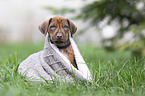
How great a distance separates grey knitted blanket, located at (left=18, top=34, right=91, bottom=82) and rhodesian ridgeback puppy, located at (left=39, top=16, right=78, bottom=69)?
3.8 inches

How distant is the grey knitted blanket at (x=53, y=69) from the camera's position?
2.42 m

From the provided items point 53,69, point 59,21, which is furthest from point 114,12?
point 53,69

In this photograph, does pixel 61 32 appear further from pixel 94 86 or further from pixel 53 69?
pixel 94 86

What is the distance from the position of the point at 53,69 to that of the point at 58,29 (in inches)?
23.6

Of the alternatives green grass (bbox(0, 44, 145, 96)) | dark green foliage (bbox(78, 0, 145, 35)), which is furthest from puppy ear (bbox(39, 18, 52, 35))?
dark green foliage (bbox(78, 0, 145, 35))

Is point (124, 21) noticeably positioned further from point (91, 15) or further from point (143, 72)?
point (143, 72)

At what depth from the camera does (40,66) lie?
256cm

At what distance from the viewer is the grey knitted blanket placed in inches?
95.3

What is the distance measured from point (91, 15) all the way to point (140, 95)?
2551 millimetres

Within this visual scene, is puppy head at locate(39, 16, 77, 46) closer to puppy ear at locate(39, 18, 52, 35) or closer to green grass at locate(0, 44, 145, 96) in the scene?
puppy ear at locate(39, 18, 52, 35)

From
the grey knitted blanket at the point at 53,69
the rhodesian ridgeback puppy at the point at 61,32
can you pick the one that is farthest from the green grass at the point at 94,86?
the rhodesian ridgeback puppy at the point at 61,32

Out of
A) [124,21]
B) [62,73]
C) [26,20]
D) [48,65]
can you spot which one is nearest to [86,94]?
[62,73]

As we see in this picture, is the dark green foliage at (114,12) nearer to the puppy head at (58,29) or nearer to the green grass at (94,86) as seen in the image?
the puppy head at (58,29)

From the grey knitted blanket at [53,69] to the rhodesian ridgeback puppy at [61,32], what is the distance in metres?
0.10
